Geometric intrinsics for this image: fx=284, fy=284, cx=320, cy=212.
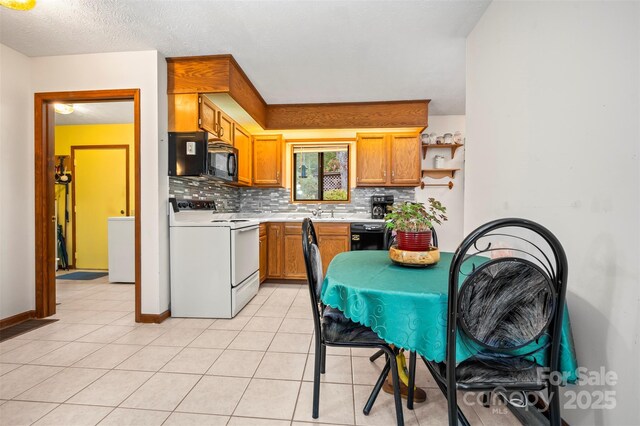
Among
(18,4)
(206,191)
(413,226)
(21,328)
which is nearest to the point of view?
(413,226)

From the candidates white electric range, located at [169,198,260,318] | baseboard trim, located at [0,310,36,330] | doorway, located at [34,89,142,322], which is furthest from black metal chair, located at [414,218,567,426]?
baseboard trim, located at [0,310,36,330]

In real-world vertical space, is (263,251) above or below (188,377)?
above

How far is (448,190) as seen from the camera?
430 cm

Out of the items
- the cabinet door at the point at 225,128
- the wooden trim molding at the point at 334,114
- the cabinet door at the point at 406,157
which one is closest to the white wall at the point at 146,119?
the cabinet door at the point at 225,128

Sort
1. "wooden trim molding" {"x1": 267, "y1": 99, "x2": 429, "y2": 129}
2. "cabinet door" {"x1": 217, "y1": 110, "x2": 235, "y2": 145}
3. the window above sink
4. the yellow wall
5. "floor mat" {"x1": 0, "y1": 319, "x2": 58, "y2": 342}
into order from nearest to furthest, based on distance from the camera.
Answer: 1. "floor mat" {"x1": 0, "y1": 319, "x2": 58, "y2": 342}
2. "cabinet door" {"x1": 217, "y1": 110, "x2": 235, "y2": 145}
3. "wooden trim molding" {"x1": 267, "y1": 99, "x2": 429, "y2": 129}
4. the window above sink
5. the yellow wall

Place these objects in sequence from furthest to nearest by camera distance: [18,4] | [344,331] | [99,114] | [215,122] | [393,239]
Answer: [99,114]
[215,122]
[393,239]
[18,4]
[344,331]

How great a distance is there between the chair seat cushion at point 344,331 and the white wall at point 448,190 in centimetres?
331

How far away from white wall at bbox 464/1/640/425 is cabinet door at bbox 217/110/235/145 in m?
2.62

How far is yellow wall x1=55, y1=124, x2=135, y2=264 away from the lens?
15.5ft

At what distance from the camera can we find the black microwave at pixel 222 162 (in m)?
2.84

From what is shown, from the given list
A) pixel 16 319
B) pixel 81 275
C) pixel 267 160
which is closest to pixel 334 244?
pixel 267 160

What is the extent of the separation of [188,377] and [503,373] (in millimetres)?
1693

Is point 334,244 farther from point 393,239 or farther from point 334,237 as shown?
point 393,239

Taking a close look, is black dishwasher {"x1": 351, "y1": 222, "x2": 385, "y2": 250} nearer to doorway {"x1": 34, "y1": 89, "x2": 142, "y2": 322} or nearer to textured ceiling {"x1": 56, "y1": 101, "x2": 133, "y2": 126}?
doorway {"x1": 34, "y1": 89, "x2": 142, "y2": 322}
